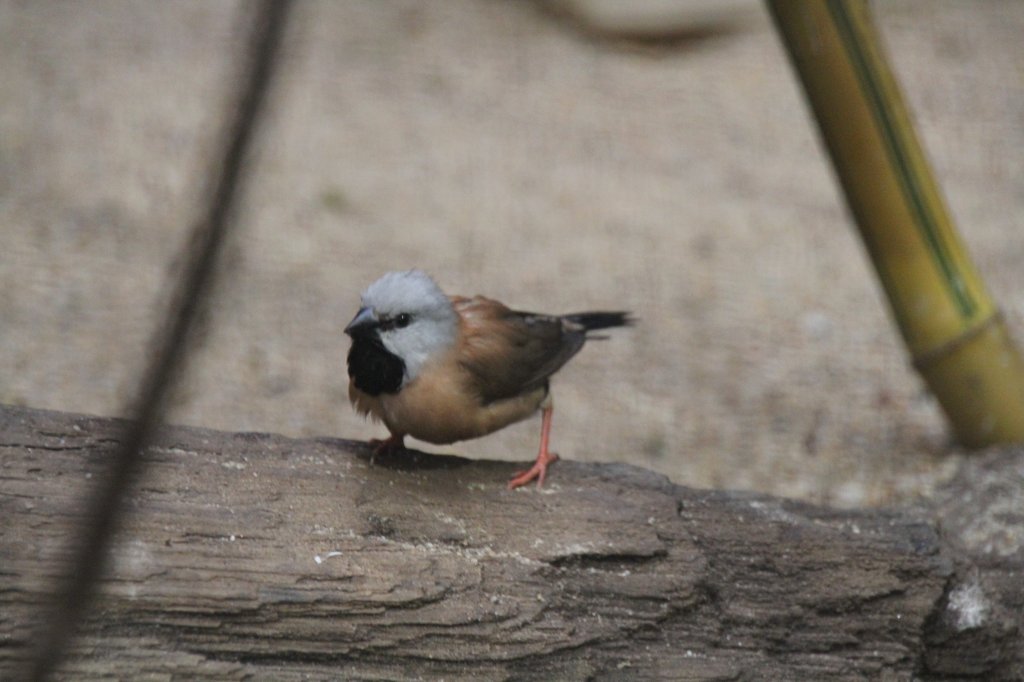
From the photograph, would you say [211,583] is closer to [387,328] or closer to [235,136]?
[387,328]

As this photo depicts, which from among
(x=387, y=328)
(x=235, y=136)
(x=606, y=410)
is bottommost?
(x=606, y=410)

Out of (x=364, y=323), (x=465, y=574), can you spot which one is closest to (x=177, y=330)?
(x=465, y=574)

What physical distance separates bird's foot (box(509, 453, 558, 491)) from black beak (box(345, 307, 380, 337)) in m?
0.66

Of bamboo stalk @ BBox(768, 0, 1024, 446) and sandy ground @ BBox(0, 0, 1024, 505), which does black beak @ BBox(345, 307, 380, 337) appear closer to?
sandy ground @ BBox(0, 0, 1024, 505)

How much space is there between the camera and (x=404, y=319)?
3.68 m

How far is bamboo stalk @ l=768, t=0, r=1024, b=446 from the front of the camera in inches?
199

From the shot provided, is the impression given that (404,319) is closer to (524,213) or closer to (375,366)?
(375,366)

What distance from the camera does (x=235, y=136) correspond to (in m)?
1.05

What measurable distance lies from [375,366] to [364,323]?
0.14 m

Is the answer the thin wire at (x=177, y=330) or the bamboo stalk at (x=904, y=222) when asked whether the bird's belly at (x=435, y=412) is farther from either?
the thin wire at (x=177, y=330)

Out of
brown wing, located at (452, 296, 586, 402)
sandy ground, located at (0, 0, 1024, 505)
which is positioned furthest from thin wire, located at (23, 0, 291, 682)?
sandy ground, located at (0, 0, 1024, 505)

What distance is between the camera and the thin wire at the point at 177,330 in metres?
1.05

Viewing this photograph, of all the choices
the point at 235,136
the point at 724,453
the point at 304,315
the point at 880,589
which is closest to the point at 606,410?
the point at 724,453

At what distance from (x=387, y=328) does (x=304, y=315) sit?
2983 mm
